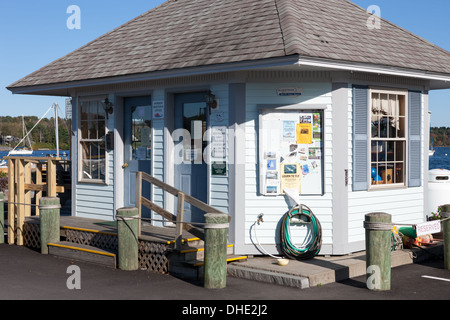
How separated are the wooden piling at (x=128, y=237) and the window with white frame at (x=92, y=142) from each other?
3231 millimetres

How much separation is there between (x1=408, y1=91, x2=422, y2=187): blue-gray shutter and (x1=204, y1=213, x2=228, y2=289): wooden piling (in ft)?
15.2

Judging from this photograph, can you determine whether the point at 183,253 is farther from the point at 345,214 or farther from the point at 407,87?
the point at 407,87

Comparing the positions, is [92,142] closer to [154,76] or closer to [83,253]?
[154,76]

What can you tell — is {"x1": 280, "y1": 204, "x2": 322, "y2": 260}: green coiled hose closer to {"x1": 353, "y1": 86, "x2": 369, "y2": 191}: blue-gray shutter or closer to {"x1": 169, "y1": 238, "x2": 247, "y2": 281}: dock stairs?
{"x1": 169, "y1": 238, "x2": 247, "y2": 281}: dock stairs

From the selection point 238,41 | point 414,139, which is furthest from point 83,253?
point 414,139

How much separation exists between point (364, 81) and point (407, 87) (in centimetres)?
129

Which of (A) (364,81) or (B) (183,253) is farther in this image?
(A) (364,81)

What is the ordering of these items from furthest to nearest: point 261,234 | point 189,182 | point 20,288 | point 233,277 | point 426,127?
point 426,127
point 189,182
point 261,234
point 233,277
point 20,288

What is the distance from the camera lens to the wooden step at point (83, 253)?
9094mm

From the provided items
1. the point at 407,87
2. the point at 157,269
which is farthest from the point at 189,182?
the point at 407,87

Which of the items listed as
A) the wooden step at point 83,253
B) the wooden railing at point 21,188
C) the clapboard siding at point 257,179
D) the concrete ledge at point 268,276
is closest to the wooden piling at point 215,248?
the concrete ledge at point 268,276

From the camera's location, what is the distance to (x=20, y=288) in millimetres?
7699

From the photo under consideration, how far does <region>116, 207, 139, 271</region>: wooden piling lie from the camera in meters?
8.66

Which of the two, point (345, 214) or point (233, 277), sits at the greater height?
point (345, 214)
